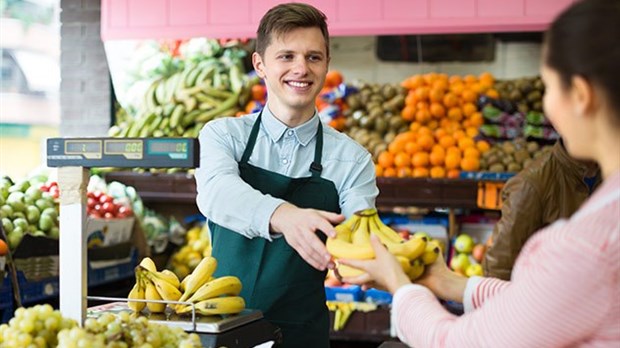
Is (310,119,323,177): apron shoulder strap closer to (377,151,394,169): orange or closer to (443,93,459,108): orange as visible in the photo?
(377,151,394,169): orange

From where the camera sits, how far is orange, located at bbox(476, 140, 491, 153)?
19.7ft

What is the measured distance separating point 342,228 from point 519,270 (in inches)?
28.4

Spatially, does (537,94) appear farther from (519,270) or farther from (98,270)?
(519,270)

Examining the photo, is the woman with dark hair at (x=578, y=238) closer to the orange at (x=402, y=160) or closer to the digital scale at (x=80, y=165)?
the digital scale at (x=80, y=165)

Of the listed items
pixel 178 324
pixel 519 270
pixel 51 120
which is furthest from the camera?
pixel 51 120

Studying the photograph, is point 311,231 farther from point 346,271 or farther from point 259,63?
point 259,63

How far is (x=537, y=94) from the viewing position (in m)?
6.22

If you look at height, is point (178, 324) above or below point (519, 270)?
below

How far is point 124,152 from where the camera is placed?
6.71 feet

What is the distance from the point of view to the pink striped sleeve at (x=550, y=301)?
142 cm

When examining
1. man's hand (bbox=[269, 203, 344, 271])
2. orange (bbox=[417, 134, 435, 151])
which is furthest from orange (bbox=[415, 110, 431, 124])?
man's hand (bbox=[269, 203, 344, 271])

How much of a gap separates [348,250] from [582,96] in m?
0.73

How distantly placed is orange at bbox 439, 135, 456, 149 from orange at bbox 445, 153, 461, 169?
0.47 ft

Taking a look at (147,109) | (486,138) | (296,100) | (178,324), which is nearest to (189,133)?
(147,109)
